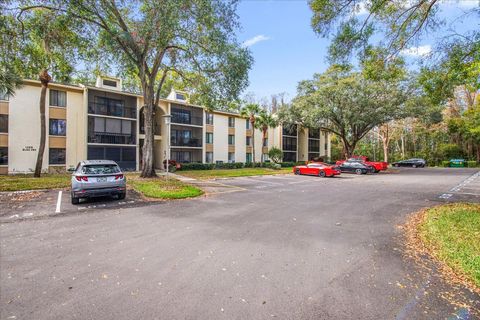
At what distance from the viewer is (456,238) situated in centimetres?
573

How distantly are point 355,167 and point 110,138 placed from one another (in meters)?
26.1

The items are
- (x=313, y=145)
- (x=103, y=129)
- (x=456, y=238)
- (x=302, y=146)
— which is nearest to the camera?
(x=456, y=238)

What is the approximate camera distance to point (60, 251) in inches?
203

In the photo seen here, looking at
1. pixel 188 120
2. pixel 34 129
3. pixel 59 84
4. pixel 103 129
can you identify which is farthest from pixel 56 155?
pixel 188 120

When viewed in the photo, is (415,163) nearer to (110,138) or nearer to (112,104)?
(110,138)

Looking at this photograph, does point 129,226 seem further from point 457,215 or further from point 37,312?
point 457,215

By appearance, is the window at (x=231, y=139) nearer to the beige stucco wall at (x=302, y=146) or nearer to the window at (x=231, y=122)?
the window at (x=231, y=122)

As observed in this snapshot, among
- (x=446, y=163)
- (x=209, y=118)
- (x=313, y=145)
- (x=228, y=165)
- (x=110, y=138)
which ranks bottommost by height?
(x=228, y=165)

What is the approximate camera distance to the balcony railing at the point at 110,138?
24.5 metres

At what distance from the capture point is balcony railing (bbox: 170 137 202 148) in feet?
101

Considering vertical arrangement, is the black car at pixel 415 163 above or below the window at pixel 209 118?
below

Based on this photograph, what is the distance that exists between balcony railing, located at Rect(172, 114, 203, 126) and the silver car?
820 inches

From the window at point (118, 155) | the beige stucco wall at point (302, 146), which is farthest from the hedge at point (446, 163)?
the window at point (118, 155)

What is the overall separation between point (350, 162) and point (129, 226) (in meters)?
27.0
